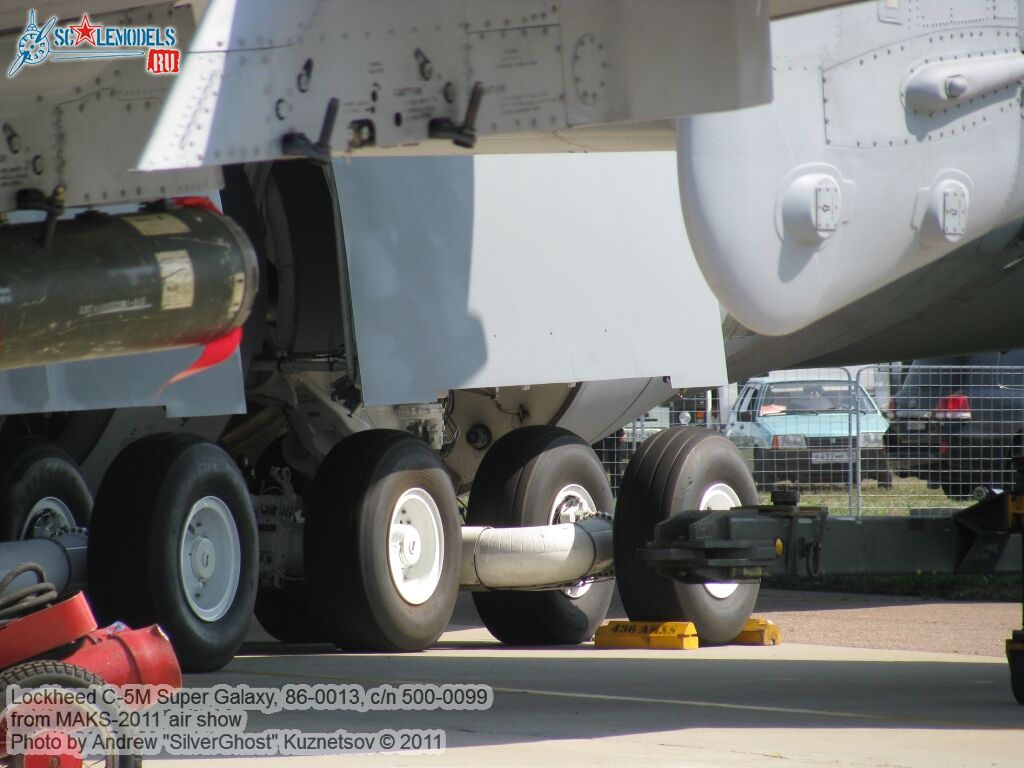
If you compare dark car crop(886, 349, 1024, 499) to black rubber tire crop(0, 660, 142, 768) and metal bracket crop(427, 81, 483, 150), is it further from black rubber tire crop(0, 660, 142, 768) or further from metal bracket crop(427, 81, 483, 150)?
black rubber tire crop(0, 660, 142, 768)

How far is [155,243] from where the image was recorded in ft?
20.7

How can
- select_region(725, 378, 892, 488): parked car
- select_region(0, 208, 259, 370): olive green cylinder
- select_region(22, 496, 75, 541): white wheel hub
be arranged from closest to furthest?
select_region(0, 208, 259, 370): olive green cylinder < select_region(22, 496, 75, 541): white wheel hub < select_region(725, 378, 892, 488): parked car

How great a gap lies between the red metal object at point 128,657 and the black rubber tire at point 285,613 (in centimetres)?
601

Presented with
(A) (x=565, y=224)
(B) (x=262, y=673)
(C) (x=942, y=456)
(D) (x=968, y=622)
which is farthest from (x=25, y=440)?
(C) (x=942, y=456)

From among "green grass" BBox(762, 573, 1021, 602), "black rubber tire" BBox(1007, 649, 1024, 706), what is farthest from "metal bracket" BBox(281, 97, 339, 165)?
"green grass" BBox(762, 573, 1021, 602)

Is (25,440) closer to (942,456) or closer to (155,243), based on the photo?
(155,243)

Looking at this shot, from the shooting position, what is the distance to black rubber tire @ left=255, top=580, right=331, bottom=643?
11.8 meters

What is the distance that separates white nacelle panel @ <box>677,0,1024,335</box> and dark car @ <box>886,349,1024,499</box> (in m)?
6.94

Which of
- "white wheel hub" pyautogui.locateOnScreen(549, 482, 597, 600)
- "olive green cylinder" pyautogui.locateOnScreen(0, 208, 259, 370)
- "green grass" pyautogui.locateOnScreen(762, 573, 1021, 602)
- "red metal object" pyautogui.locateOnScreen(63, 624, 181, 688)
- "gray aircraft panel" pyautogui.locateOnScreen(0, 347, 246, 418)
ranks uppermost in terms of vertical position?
"olive green cylinder" pyautogui.locateOnScreen(0, 208, 259, 370)

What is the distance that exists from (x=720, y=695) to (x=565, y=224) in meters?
3.54

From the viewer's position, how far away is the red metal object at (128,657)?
18.3 feet

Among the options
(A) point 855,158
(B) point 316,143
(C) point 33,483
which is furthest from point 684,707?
(C) point 33,483

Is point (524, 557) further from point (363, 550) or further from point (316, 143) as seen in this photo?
point (316, 143)

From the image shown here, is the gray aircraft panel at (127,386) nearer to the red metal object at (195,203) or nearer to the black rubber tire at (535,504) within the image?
the red metal object at (195,203)
